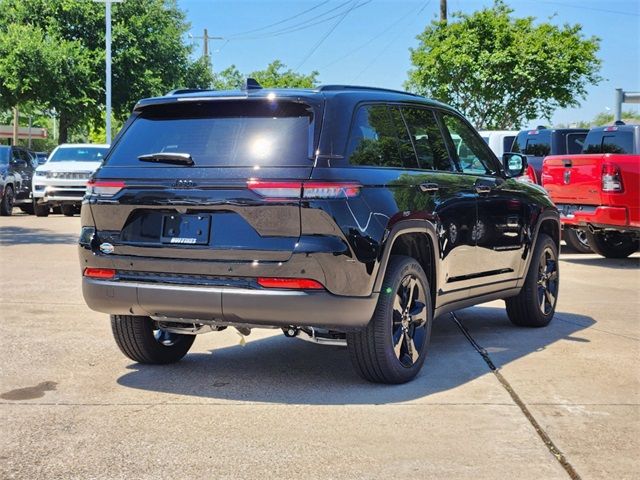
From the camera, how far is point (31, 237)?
1725 centimetres

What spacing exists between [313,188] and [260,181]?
30 centimetres

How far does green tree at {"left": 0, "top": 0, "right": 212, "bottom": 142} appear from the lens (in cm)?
3506

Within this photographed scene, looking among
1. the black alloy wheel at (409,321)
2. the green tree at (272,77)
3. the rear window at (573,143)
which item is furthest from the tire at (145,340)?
the green tree at (272,77)

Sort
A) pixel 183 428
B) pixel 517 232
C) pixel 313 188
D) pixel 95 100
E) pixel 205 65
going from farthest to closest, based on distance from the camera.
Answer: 1. pixel 205 65
2. pixel 95 100
3. pixel 517 232
4. pixel 313 188
5. pixel 183 428

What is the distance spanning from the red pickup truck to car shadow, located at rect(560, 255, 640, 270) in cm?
17

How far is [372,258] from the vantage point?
18.4 ft

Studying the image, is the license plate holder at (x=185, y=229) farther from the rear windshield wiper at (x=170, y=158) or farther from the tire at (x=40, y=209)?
the tire at (x=40, y=209)

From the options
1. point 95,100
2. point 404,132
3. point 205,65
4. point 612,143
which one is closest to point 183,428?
point 404,132

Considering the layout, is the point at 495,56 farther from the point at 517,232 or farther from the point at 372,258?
the point at 372,258

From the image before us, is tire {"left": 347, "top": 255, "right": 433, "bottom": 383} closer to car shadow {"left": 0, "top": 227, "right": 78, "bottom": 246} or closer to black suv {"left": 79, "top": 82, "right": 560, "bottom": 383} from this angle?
black suv {"left": 79, "top": 82, "right": 560, "bottom": 383}

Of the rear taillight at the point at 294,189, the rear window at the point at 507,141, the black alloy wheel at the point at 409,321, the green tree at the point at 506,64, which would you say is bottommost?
the black alloy wheel at the point at 409,321

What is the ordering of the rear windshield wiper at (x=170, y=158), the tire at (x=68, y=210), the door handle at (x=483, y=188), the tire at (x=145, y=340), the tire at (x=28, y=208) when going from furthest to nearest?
the tire at (x=28, y=208) < the tire at (x=68, y=210) < the door handle at (x=483, y=188) < the tire at (x=145, y=340) < the rear windshield wiper at (x=170, y=158)

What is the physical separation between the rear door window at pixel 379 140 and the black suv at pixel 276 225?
12 millimetres

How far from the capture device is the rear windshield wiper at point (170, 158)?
5.76m
